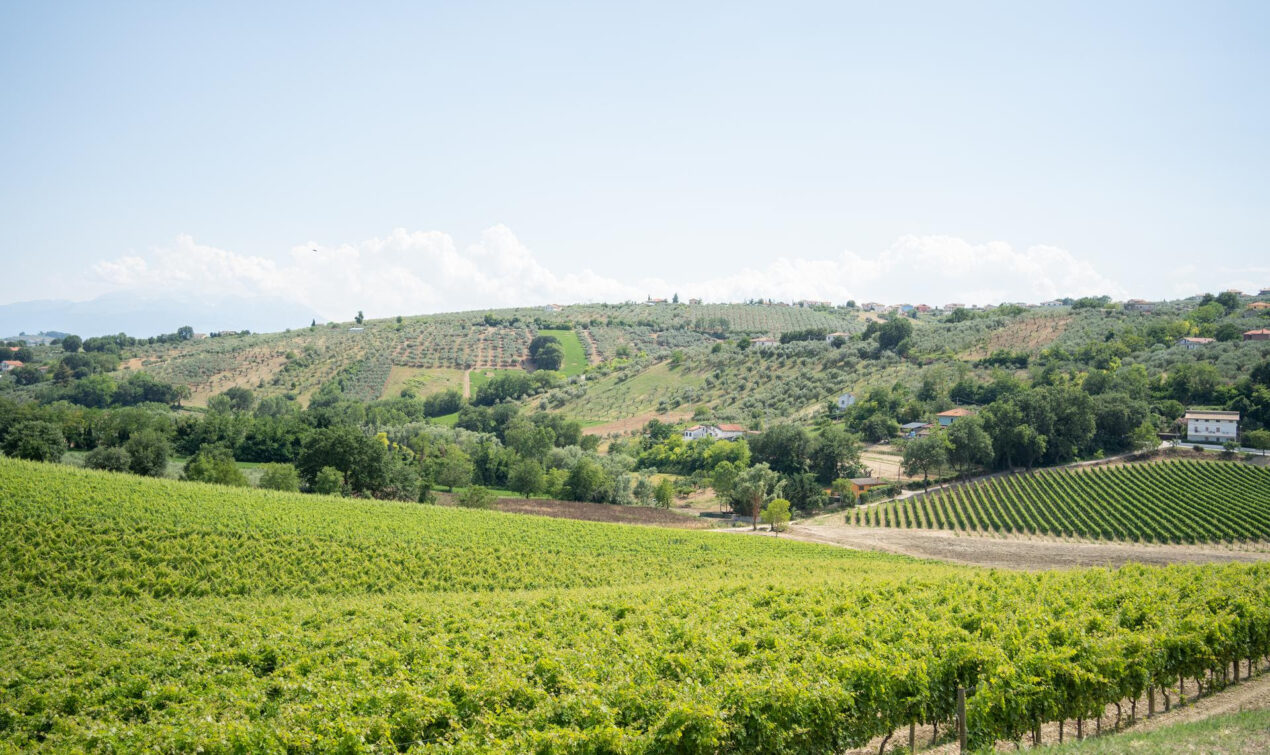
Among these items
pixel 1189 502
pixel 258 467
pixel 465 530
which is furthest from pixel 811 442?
pixel 258 467

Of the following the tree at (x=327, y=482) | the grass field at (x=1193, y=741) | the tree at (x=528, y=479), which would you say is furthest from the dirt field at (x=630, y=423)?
the grass field at (x=1193, y=741)

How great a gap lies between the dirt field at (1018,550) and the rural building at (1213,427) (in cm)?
3244

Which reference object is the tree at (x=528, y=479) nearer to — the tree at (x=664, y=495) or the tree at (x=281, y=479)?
the tree at (x=664, y=495)

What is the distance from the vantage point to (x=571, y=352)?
172500 mm

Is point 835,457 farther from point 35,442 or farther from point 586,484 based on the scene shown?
point 35,442

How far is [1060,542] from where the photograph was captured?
54.8 metres

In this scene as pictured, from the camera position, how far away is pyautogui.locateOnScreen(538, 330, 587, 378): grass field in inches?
6312

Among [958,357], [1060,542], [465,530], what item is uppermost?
[958,357]

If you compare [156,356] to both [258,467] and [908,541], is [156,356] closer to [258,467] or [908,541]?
[258,467]

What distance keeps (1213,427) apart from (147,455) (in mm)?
107178

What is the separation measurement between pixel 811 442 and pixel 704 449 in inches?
576

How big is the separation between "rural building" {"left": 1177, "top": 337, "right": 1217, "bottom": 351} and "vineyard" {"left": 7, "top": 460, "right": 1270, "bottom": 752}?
106 meters

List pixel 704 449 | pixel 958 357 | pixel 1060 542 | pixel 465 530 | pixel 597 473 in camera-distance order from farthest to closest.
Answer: pixel 958 357 → pixel 704 449 → pixel 597 473 → pixel 1060 542 → pixel 465 530

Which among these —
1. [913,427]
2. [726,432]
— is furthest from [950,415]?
[726,432]
